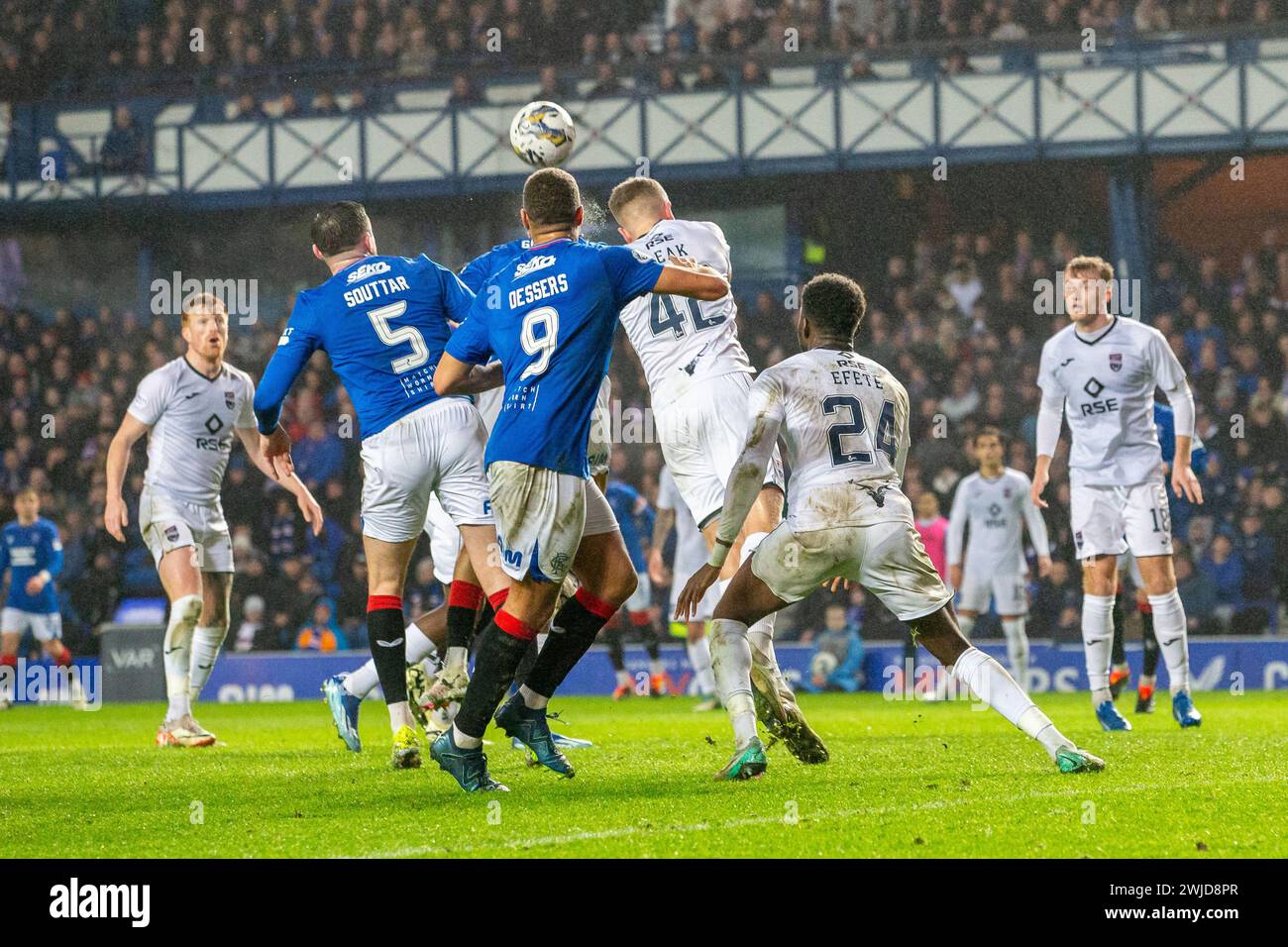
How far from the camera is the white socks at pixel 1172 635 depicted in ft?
30.0

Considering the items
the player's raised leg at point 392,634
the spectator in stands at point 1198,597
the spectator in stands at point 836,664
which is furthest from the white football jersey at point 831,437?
the spectator in stands at point 1198,597

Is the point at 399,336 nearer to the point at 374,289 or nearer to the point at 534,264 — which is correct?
the point at 374,289

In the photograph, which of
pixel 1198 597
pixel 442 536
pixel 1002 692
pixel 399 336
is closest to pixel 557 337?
pixel 399 336

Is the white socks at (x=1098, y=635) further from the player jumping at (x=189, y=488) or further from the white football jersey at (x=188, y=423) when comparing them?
the white football jersey at (x=188, y=423)

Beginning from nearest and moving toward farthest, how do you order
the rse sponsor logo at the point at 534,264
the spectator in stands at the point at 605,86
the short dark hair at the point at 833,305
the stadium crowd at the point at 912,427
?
the rse sponsor logo at the point at 534,264
the short dark hair at the point at 833,305
the stadium crowd at the point at 912,427
the spectator in stands at the point at 605,86

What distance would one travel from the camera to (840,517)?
5891 mm

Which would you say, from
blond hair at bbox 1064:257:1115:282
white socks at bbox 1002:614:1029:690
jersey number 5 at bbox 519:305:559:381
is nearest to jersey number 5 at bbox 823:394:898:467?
jersey number 5 at bbox 519:305:559:381

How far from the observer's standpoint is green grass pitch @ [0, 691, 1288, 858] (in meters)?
4.64

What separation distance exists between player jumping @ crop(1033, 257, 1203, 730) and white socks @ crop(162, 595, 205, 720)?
475 centimetres

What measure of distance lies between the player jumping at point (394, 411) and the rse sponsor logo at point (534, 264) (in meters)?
1.30

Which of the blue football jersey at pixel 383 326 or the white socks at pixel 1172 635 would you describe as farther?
the white socks at pixel 1172 635

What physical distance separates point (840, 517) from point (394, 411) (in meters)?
2.17

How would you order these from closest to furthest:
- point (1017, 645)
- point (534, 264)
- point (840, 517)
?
1. point (534, 264)
2. point (840, 517)
3. point (1017, 645)
